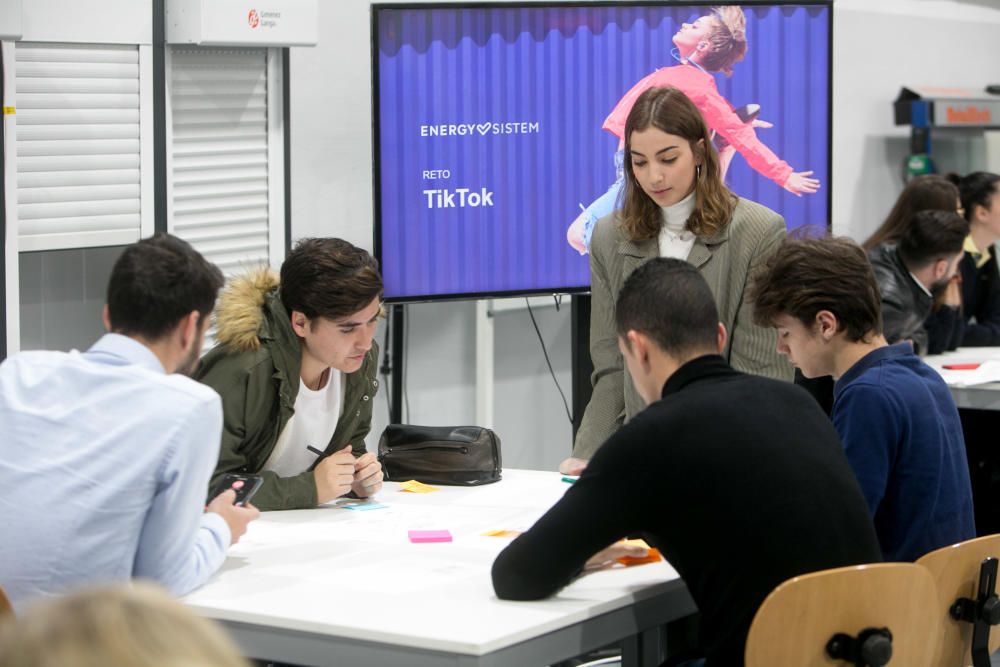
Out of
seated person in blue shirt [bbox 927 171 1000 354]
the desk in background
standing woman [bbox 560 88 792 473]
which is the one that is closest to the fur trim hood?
standing woman [bbox 560 88 792 473]

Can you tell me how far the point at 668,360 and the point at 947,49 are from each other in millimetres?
5856

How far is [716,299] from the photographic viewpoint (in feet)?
10.8

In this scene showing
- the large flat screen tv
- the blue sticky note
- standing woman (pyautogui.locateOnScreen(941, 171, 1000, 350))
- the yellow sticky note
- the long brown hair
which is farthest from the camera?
standing woman (pyautogui.locateOnScreen(941, 171, 1000, 350))

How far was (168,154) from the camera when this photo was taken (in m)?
3.96

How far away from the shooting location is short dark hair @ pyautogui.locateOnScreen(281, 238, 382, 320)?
2.89 m

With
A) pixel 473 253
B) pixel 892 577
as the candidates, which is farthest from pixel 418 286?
pixel 892 577

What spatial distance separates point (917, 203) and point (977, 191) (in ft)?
2.67

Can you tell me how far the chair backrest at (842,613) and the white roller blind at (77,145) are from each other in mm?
2329

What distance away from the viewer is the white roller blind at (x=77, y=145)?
3.64m

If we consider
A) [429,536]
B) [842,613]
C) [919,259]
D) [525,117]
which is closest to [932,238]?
[919,259]

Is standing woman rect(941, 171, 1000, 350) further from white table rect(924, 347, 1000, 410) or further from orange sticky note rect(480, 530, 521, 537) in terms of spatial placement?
orange sticky note rect(480, 530, 521, 537)

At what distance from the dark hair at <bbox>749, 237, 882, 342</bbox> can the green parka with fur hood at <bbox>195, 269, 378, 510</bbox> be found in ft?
3.28

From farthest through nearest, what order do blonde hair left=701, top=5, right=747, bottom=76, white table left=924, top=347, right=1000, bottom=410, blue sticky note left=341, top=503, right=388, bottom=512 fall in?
blonde hair left=701, top=5, right=747, bottom=76 → white table left=924, top=347, right=1000, bottom=410 → blue sticky note left=341, top=503, right=388, bottom=512

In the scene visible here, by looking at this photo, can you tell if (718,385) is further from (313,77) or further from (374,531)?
(313,77)
